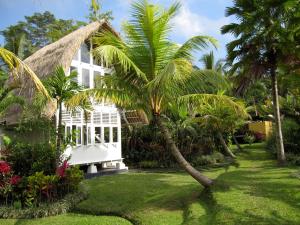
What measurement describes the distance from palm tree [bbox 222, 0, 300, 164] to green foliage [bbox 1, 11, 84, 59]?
1640 cm

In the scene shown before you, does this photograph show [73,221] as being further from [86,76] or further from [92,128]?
[86,76]

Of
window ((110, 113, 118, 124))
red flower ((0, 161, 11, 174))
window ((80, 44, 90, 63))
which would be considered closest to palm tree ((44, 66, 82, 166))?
red flower ((0, 161, 11, 174))

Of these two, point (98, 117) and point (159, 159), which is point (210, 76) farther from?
point (159, 159)

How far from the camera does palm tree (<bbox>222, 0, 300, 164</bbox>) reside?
13.3 metres

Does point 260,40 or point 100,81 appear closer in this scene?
point 100,81

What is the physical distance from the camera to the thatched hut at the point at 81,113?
47.9 feet

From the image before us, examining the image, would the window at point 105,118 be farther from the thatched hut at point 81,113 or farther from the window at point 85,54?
the window at point 85,54

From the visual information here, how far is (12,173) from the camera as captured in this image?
33.6ft

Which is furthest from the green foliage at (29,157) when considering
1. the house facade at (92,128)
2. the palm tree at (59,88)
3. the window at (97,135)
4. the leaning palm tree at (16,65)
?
the window at (97,135)

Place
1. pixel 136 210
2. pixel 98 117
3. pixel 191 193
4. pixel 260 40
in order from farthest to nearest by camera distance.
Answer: pixel 98 117 → pixel 260 40 → pixel 191 193 → pixel 136 210

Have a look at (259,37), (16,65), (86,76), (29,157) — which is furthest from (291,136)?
(16,65)

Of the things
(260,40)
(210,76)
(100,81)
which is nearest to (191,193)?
(210,76)

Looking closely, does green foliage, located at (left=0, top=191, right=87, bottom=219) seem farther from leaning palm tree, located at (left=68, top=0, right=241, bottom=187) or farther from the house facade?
the house facade

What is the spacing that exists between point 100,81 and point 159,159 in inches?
373
